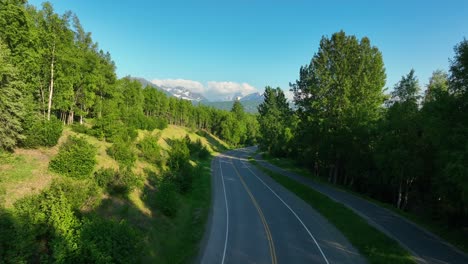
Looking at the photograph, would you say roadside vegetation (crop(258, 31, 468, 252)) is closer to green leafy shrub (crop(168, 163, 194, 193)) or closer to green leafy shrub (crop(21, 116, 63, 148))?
green leafy shrub (crop(168, 163, 194, 193))

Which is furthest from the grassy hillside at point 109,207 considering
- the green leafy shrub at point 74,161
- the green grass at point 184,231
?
the green leafy shrub at point 74,161

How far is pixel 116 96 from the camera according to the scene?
52656 mm

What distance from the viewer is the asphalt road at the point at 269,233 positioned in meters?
18.1

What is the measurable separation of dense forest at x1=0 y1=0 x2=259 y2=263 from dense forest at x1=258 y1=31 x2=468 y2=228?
20220 millimetres

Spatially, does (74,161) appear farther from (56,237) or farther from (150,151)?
(150,151)

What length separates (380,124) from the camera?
102 ft

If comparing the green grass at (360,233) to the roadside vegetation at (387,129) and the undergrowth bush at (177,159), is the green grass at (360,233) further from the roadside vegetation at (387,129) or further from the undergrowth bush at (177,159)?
the undergrowth bush at (177,159)

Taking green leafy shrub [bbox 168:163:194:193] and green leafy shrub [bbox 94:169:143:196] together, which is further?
green leafy shrub [bbox 168:163:194:193]

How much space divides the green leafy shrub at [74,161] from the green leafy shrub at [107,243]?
9652 millimetres

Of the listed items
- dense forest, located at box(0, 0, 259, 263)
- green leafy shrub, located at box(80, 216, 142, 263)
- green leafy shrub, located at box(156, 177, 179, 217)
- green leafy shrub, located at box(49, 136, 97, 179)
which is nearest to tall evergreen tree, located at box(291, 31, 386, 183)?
dense forest, located at box(0, 0, 259, 263)

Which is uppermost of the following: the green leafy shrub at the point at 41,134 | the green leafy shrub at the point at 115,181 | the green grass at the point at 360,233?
the green leafy shrub at the point at 41,134

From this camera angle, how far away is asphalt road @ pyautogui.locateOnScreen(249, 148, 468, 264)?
680 inches

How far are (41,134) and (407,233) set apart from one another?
33267 millimetres

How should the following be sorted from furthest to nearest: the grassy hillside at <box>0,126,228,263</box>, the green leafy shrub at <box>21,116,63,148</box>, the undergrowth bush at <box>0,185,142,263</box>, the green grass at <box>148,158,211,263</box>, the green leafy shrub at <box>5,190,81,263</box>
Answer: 1. the green leafy shrub at <box>21,116,63,148</box>
2. the green grass at <box>148,158,211,263</box>
3. the grassy hillside at <box>0,126,228,263</box>
4. the green leafy shrub at <box>5,190,81,263</box>
5. the undergrowth bush at <box>0,185,142,263</box>
